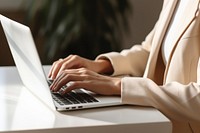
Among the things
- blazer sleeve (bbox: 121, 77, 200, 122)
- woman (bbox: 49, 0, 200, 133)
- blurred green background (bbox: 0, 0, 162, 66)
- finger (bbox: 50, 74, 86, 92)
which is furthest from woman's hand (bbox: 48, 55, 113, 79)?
blurred green background (bbox: 0, 0, 162, 66)

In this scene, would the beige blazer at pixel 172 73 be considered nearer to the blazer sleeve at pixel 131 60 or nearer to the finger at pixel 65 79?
the blazer sleeve at pixel 131 60

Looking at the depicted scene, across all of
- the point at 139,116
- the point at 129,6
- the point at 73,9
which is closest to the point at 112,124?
the point at 139,116

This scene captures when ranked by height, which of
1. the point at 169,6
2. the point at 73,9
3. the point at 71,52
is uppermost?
the point at 169,6

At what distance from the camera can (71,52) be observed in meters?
2.55

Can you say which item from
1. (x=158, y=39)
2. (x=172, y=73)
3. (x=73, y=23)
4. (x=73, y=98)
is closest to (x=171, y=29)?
(x=158, y=39)

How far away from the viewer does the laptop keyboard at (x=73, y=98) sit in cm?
104

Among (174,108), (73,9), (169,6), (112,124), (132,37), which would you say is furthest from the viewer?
(132,37)

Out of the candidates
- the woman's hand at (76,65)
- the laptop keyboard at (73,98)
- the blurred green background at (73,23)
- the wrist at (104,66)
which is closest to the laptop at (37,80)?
the laptop keyboard at (73,98)

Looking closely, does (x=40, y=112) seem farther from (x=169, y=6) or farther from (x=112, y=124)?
(x=169, y=6)

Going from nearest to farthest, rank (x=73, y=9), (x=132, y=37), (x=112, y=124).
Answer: (x=112, y=124) < (x=73, y=9) < (x=132, y=37)

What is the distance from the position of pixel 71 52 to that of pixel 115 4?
0.37m

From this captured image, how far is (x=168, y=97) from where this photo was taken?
3.44ft

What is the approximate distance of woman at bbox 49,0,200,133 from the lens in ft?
3.46

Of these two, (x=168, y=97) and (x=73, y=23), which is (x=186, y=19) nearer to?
(x=168, y=97)
